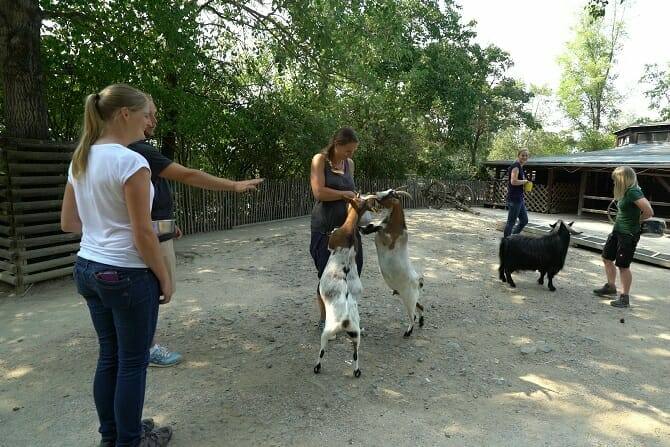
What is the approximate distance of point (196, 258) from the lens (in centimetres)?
731

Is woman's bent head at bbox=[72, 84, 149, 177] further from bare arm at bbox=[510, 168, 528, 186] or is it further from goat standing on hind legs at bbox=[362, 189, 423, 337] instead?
bare arm at bbox=[510, 168, 528, 186]

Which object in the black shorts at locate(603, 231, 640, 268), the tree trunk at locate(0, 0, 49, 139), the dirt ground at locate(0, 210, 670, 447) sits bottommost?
the dirt ground at locate(0, 210, 670, 447)

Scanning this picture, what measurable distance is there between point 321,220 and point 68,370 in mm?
2275

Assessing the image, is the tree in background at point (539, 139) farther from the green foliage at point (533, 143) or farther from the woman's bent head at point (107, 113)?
the woman's bent head at point (107, 113)

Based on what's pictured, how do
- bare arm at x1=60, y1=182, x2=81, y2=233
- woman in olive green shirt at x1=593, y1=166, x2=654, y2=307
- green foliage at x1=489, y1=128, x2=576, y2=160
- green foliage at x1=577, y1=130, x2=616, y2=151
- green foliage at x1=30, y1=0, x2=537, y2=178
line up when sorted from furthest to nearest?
green foliage at x1=489, y1=128, x2=576, y2=160
green foliage at x1=577, y1=130, x2=616, y2=151
green foliage at x1=30, y1=0, x2=537, y2=178
woman in olive green shirt at x1=593, y1=166, x2=654, y2=307
bare arm at x1=60, y1=182, x2=81, y2=233

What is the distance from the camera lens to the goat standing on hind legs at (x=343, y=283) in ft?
10.2

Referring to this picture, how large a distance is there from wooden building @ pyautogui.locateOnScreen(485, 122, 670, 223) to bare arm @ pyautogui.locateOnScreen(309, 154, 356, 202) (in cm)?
1439

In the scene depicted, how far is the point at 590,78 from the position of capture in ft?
127

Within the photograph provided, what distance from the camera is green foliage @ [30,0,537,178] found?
267 inches

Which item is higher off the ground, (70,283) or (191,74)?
(191,74)

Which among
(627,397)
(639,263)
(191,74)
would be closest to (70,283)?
(191,74)

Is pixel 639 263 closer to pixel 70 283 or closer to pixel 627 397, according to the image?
pixel 627 397

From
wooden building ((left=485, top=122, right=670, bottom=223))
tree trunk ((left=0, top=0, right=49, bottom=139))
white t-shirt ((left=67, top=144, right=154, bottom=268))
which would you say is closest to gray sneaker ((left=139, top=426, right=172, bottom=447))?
white t-shirt ((left=67, top=144, right=154, bottom=268))

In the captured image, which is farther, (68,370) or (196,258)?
(196,258)
